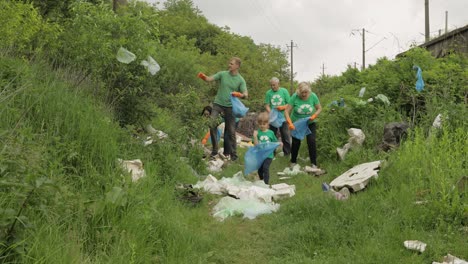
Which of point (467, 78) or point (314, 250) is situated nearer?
point (314, 250)

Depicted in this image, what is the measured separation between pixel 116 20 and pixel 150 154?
81.5 inches

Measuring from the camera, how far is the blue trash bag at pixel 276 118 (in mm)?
8547

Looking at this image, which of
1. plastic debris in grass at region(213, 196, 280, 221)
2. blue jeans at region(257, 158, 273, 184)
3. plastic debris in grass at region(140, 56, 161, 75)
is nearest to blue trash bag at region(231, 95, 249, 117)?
blue jeans at region(257, 158, 273, 184)

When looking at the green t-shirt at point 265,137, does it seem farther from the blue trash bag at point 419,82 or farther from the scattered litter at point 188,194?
the blue trash bag at point 419,82

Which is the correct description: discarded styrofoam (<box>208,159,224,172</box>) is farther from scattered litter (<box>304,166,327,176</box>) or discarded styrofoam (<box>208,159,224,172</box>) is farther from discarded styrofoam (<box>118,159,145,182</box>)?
discarded styrofoam (<box>118,159,145,182</box>)

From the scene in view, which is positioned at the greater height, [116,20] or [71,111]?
[116,20]

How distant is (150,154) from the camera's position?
18.1ft

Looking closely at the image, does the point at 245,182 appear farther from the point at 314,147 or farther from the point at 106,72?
the point at 106,72

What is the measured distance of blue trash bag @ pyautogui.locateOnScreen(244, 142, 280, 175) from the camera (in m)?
6.41

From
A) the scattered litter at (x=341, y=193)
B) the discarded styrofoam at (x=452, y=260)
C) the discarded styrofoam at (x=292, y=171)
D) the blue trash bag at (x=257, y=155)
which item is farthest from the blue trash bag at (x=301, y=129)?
the discarded styrofoam at (x=452, y=260)

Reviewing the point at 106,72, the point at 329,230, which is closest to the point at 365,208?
the point at 329,230

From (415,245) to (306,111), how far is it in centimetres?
423

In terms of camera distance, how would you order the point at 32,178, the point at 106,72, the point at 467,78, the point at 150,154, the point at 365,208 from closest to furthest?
the point at 32,178
the point at 365,208
the point at 150,154
the point at 106,72
the point at 467,78

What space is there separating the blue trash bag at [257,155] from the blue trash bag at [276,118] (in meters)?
2.15
